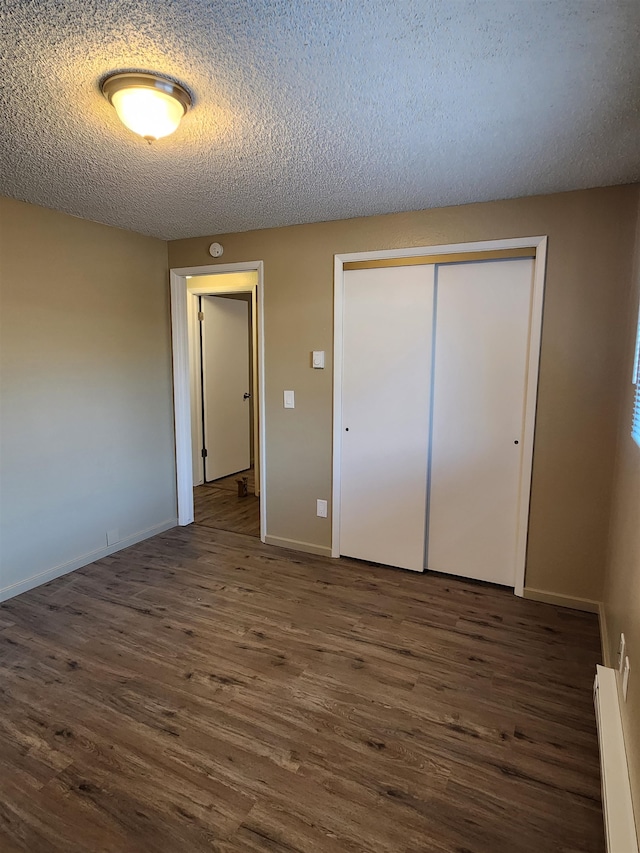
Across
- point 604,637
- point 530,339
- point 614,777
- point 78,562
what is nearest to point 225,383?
point 78,562

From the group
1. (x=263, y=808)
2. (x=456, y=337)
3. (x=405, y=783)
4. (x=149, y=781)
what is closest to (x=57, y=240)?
(x=456, y=337)

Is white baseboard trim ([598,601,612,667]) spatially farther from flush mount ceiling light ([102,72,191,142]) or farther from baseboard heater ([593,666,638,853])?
flush mount ceiling light ([102,72,191,142])

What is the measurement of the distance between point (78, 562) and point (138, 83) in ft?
9.73

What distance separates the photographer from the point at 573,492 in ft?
9.05

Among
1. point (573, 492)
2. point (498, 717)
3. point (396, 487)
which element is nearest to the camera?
point (498, 717)

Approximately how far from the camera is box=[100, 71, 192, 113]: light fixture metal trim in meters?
1.56

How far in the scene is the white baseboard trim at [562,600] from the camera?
9.11ft

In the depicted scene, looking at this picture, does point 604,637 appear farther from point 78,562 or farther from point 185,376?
point 185,376

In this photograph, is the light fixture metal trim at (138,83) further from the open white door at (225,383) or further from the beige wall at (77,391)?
the open white door at (225,383)

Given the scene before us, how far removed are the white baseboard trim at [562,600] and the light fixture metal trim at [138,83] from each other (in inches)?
123

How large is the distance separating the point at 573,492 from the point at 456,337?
1163 millimetres

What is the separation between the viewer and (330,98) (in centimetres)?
168

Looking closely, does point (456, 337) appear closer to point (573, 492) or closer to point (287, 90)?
point (573, 492)

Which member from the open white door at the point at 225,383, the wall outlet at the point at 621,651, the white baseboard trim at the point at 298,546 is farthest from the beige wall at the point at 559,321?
the open white door at the point at 225,383
